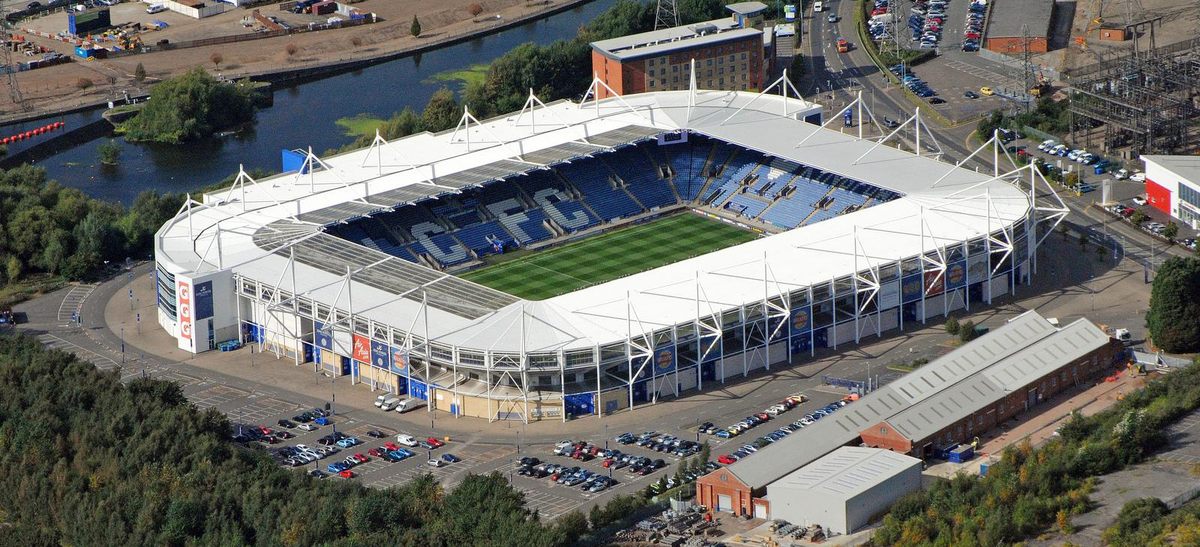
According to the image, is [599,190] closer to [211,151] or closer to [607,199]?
[607,199]

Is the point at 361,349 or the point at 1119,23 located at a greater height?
the point at 1119,23

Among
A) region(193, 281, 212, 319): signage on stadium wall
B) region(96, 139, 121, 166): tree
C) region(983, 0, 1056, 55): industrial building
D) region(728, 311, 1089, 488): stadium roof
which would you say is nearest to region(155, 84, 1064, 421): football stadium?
region(193, 281, 212, 319): signage on stadium wall

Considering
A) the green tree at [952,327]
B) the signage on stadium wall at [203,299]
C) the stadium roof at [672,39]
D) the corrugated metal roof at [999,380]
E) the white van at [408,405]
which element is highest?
the stadium roof at [672,39]

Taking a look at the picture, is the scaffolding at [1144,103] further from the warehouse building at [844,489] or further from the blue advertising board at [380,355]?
the blue advertising board at [380,355]

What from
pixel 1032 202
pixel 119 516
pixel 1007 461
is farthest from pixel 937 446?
pixel 119 516

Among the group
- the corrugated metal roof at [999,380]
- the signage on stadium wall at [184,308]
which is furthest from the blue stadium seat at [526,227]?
the corrugated metal roof at [999,380]

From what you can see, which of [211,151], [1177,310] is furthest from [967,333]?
[211,151]
